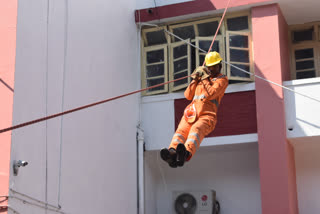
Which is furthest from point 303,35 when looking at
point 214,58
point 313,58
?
point 214,58

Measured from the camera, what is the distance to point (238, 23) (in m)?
11.8

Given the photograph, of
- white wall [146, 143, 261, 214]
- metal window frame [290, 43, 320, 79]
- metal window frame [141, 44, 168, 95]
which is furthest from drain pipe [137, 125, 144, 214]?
metal window frame [290, 43, 320, 79]

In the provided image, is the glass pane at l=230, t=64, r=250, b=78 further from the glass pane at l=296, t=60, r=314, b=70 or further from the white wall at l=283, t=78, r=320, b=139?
the glass pane at l=296, t=60, r=314, b=70

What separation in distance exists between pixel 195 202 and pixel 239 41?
323 cm

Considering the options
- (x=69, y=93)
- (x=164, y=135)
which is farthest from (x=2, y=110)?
(x=164, y=135)

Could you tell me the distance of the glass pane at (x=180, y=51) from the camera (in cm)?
1200

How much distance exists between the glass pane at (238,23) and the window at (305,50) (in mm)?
1251

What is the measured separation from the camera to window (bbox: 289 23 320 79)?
12.2 m

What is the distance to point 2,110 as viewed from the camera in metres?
8.07

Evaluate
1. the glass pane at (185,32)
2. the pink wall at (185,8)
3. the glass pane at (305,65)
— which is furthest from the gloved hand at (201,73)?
the glass pane at (305,65)

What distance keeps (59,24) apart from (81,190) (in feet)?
8.52

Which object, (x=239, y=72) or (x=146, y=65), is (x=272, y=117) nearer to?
(x=239, y=72)

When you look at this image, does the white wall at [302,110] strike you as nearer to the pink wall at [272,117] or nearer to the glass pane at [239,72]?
the pink wall at [272,117]

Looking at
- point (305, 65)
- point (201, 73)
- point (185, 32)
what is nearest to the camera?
point (201, 73)
